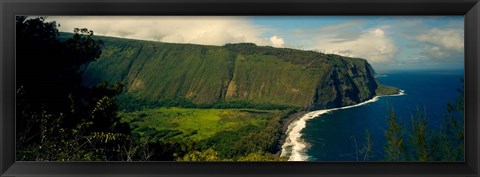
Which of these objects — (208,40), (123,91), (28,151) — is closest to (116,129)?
(123,91)

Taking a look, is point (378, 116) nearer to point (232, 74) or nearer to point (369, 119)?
point (369, 119)

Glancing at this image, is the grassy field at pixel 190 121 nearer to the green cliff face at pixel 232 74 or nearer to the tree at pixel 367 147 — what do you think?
the green cliff face at pixel 232 74

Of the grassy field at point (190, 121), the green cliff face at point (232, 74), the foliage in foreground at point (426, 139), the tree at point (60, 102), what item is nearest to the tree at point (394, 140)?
the foliage in foreground at point (426, 139)

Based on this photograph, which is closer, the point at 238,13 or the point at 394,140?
the point at 238,13

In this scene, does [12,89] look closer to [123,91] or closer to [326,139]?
[123,91]

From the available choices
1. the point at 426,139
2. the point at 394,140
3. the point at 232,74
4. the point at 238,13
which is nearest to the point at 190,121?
the point at 232,74

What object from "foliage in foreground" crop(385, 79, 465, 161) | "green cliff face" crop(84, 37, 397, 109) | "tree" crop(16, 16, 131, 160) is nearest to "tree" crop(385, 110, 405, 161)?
"foliage in foreground" crop(385, 79, 465, 161)
